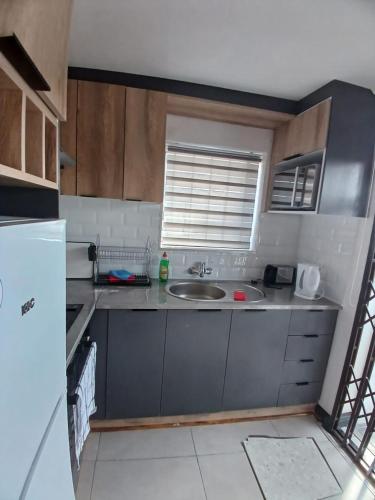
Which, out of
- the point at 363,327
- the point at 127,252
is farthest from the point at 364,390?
the point at 127,252

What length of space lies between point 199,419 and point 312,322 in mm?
1108

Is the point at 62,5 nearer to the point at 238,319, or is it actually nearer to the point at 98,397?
the point at 238,319

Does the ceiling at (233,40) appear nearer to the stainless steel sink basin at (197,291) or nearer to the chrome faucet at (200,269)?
the chrome faucet at (200,269)

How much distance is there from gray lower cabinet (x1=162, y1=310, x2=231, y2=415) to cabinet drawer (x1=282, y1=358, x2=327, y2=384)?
1.68 feet

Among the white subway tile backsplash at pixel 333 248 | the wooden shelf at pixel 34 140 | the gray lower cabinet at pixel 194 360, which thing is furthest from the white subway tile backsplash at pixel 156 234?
the wooden shelf at pixel 34 140

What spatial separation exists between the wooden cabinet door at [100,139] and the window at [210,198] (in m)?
0.53

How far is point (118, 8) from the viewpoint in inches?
44.3

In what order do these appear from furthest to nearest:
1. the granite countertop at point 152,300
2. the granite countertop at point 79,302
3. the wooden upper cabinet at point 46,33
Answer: the granite countertop at point 152,300
the granite countertop at point 79,302
the wooden upper cabinet at point 46,33

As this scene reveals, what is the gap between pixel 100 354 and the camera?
5.11 feet

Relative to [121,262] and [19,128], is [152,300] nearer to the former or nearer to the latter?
[121,262]

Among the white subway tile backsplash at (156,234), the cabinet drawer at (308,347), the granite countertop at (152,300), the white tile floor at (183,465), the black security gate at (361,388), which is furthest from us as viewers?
the white subway tile backsplash at (156,234)

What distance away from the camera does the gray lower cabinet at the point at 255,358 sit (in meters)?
1.71

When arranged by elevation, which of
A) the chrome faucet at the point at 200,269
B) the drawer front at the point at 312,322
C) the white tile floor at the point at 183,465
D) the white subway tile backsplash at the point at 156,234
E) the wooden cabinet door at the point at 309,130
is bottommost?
the white tile floor at the point at 183,465

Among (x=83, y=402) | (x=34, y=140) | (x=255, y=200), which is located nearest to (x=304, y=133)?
(x=255, y=200)
